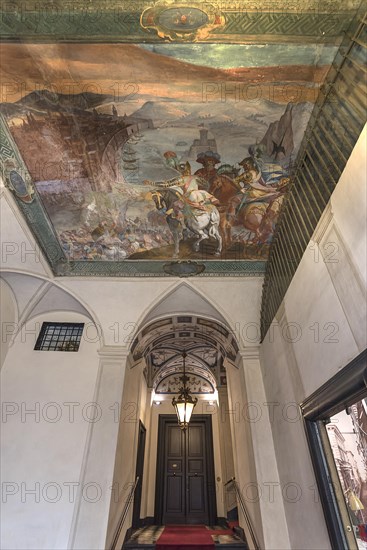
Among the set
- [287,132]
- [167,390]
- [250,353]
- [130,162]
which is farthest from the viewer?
[167,390]

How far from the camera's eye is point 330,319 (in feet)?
12.5

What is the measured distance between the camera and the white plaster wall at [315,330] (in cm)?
321

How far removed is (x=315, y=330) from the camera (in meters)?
4.17

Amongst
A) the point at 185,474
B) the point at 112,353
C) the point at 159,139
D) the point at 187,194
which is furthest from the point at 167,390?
the point at 159,139

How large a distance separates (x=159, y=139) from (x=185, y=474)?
430 inches

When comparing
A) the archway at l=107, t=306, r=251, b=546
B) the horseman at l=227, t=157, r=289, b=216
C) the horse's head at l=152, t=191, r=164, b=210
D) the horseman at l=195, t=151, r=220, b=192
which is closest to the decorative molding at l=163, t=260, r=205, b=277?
the archway at l=107, t=306, r=251, b=546

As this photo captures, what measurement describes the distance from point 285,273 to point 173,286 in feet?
8.62

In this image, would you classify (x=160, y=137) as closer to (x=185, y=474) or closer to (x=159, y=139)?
(x=159, y=139)

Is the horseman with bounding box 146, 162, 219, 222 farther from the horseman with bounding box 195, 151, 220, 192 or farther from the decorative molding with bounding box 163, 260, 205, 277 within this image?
the decorative molding with bounding box 163, 260, 205, 277

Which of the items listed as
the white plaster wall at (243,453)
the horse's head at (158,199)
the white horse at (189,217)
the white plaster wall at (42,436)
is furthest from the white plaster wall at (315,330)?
the white plaster wall at (42,436)

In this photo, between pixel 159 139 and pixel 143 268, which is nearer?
pixel 159 139

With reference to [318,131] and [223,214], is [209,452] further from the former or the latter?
[318,131]

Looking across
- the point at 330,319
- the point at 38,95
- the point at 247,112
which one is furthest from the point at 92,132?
the point at 330,319

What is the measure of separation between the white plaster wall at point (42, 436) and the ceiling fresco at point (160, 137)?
2.54m
